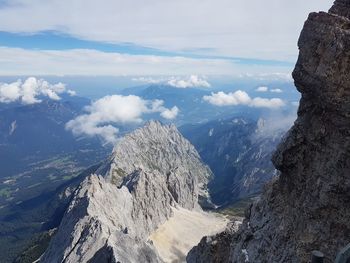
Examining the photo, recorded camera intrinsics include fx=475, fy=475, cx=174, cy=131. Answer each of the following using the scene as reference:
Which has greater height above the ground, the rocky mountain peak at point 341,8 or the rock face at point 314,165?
the rocky mountain peak at point 341,8

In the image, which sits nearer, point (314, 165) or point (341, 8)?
point (314, 165)

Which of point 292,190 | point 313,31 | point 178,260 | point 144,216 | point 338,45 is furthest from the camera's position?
point 144,216

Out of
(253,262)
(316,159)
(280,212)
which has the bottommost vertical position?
(253,262)

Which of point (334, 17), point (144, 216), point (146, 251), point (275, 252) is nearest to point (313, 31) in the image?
point (334, 17)

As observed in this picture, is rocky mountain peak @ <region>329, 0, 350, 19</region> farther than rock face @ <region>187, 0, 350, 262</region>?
Yes

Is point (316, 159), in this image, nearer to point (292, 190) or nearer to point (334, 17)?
point (292, 190)

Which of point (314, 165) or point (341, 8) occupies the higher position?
point (341, 8)

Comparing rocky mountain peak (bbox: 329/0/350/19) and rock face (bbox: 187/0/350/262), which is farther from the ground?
rocky mountain peak (bbox: 329/0/350/19)

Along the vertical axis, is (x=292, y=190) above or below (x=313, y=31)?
below
